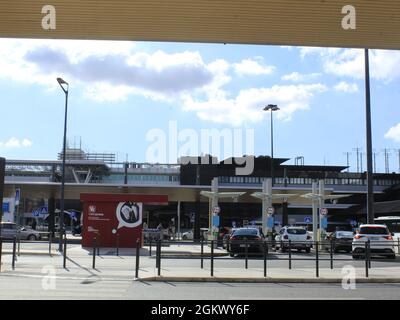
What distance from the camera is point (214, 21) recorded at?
13.0m

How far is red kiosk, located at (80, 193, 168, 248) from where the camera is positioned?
34.5 meters

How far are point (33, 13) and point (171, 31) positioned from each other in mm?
3188

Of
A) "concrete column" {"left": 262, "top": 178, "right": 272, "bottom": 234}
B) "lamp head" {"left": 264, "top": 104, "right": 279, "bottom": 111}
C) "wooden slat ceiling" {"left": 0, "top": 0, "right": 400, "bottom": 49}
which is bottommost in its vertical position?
"concrete column" {"left": 262, "top": 178, "right": 272, "bottom": 234}

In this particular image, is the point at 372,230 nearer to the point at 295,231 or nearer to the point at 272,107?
the point at 295,231

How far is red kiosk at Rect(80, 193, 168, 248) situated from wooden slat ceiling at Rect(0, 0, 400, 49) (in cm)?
2133

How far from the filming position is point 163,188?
55.0m

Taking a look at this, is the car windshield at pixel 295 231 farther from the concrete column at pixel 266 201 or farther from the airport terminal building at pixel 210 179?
the airport terminal building at pixel 210 179

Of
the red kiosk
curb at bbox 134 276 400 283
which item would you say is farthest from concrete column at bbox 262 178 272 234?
curb at bbox 134 276 400 283

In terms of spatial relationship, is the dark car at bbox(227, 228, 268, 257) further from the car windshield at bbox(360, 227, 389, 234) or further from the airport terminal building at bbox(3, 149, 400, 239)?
the airport terminal building at bbox(3, 149, 400, 239)

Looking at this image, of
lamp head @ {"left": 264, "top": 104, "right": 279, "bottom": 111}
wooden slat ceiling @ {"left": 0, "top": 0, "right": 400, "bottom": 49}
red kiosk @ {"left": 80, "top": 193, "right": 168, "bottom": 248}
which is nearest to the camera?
wooden slat ceiling @ {"left": 0, "top": 0, "right": 400, "bottom": 49}

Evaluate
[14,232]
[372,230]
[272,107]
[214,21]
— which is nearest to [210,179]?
[272,107]

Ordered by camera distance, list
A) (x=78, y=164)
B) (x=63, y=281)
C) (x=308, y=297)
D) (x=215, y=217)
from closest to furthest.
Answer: (x=308, y=297)
(x=63, y=281)
(x=215, y=217)
(x=78, y=164)
